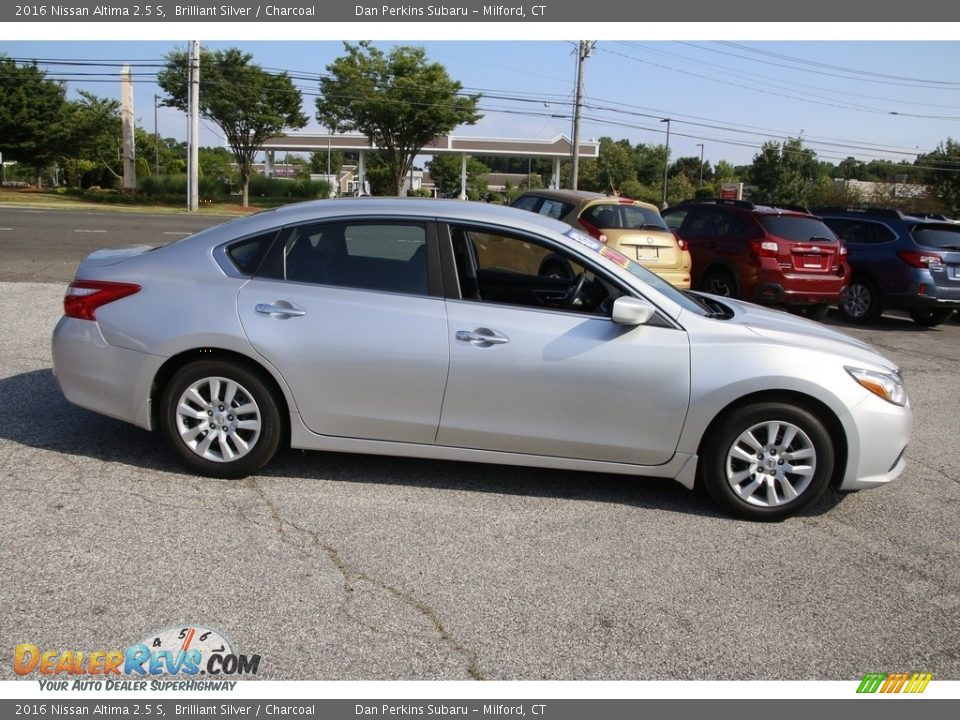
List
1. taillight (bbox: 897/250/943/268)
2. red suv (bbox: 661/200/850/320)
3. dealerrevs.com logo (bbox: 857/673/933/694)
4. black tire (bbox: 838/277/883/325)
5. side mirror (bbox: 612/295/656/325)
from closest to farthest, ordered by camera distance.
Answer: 1. dealerrevs.com logo (bbox: 857/673/933/694)
2. side mirror (bbox: 612/295/656/325)
3. red suv (bbox: 661/200/850/320)
4. taillight (bbox: 897/250/943/268)
5. black tire (bbox: 838/277/883/325)

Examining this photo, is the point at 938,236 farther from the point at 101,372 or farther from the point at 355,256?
the point at 101,372

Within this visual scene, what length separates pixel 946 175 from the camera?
167ft

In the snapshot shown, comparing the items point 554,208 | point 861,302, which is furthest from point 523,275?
point 861,302

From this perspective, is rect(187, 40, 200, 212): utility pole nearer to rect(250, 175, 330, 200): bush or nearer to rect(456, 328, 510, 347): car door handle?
rect(250, 175, 330, 200): bush

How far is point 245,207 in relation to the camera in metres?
44.0

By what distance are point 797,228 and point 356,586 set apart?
1017cm

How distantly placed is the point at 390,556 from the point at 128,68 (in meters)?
47.4

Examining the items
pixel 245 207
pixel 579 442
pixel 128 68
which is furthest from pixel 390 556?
pixel 128 68

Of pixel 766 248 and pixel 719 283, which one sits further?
pixel 719 283

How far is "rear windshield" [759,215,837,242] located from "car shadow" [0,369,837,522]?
298 inches

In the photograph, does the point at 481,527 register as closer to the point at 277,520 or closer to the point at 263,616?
the point at 277,520

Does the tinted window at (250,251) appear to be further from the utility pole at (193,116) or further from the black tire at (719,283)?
the utility pole at (193,116)

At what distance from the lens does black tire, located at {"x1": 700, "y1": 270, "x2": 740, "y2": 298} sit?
12539 mm

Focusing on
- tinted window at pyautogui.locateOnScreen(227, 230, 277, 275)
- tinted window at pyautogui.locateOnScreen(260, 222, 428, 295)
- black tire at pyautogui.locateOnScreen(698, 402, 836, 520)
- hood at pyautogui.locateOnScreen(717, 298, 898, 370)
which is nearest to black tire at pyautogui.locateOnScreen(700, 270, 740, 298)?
A: hood at pyautogui.locateOnScreen(717, 298, 898, 370)
